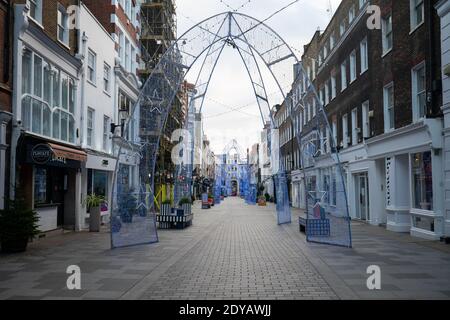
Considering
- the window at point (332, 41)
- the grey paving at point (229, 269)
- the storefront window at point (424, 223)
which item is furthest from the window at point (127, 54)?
the storefront window at point (424, 223)

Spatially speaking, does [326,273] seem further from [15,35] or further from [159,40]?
[159,40]

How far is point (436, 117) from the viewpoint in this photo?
14758mm

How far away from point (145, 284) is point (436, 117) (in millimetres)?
10772

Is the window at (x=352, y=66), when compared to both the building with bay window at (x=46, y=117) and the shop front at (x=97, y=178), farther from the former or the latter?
the building with bay window at (x=46, y=117)

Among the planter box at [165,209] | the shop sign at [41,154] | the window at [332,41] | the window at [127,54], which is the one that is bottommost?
the planter box at [165,209]

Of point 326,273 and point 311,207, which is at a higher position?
point 311,207

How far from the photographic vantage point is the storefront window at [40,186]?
54.0 ft

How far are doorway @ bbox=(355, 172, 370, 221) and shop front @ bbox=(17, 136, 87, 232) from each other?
43.9ft

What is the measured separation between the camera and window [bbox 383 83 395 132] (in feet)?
63.4

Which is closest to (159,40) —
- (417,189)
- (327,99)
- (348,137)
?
(327,99)

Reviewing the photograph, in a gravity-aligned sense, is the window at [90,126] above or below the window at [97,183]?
above

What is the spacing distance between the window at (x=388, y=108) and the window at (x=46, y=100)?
12.9 metres

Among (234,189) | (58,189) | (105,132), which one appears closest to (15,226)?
(58,189)

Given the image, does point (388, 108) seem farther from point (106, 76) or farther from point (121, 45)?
point (121, 45)
